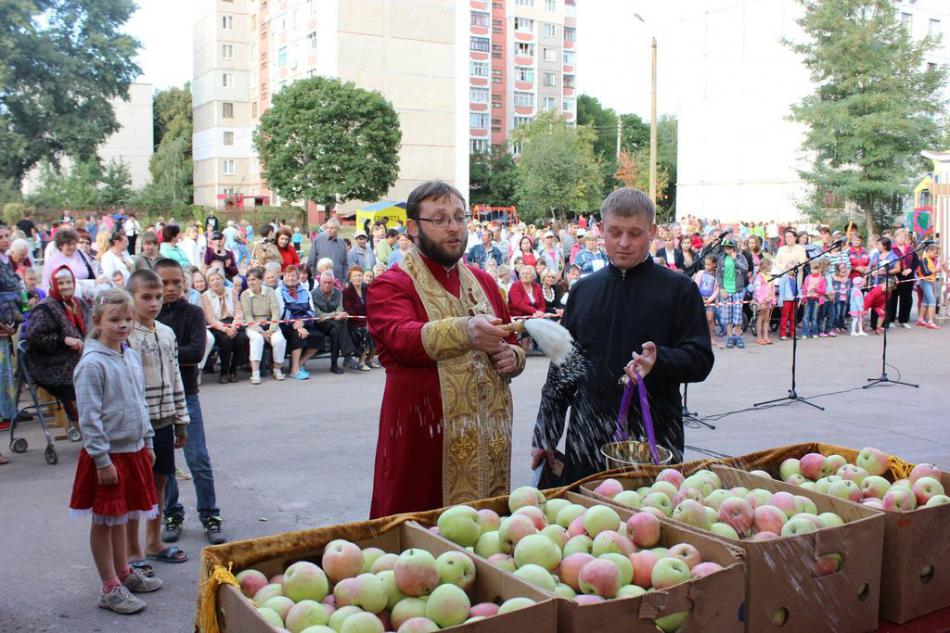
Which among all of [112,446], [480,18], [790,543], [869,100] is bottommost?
[112,446]

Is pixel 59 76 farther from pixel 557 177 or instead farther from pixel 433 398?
pixel 433 398

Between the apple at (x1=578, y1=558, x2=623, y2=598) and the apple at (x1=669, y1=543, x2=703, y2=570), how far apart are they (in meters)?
0.23

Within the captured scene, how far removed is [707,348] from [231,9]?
76.7 metres

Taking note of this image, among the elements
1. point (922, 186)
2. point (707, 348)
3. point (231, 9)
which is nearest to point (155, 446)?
point (707, 348)

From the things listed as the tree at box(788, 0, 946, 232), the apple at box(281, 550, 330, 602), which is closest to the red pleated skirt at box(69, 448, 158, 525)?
the apple at box(281, 550, 330, 602)

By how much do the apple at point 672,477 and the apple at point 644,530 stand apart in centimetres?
46

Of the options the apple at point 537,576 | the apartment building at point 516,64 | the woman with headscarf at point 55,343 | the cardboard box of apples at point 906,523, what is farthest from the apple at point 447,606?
the apartment building at point 516,64

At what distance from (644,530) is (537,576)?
0.44 metres

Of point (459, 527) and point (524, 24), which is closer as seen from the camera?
point (459, 527)

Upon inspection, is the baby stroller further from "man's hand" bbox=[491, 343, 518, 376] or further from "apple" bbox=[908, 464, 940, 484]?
"apple" bbox=[908, 464, 940, 484]

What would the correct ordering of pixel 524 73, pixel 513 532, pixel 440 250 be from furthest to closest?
pixel 524 73 < pixel 440 250 < pixel 513 532

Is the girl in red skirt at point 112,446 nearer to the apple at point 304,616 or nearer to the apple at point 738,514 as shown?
the apple at point 304,616

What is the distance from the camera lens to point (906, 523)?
262 centimetres

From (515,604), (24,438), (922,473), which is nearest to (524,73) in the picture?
(24,438)
